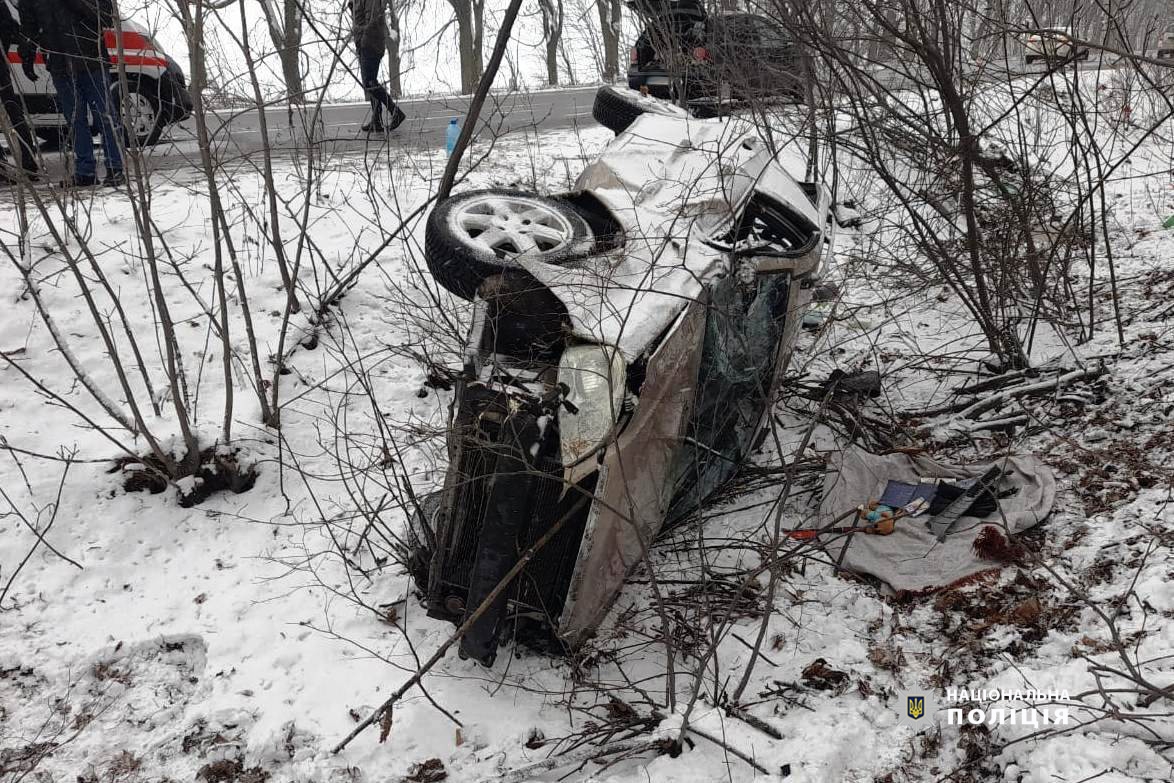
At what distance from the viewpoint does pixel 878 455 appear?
414 centimetres

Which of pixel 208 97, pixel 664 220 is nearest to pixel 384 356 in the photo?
pixel 208 97

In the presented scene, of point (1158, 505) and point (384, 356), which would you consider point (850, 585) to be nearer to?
point (1158, 505)

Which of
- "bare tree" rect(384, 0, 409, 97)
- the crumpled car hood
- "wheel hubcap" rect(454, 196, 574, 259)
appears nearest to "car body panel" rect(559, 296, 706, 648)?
the crumpled car hood

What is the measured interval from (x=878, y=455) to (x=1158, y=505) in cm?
121

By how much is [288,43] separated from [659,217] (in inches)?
86.9

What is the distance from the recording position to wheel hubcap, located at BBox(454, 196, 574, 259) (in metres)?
4.52

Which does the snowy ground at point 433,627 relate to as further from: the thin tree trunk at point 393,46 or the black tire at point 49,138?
the black tire at point 49,138

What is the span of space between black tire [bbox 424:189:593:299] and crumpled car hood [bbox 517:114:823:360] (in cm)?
23

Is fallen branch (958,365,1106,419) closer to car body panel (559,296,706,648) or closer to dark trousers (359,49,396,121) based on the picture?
car body panel (559,296,706,648)

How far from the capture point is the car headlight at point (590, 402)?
271cm

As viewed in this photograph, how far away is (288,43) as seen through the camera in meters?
4.29

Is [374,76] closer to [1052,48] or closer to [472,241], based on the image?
[472,241]

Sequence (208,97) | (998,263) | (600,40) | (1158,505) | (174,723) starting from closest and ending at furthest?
(174,723)
(1158,505)
(208,97)
(998,263)
(600,40)

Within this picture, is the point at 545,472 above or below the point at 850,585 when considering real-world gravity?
above
